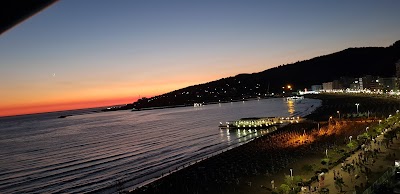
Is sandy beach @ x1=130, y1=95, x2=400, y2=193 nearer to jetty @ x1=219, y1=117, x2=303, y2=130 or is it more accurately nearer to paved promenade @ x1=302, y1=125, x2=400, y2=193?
paved promenade @ x1=302, y1=125, x2=400, y2=193

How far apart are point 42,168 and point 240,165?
73.5 feet

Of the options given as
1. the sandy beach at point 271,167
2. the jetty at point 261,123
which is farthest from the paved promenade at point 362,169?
the jetty at point 261,123

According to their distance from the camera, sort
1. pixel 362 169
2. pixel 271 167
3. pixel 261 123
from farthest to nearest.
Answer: pixel 261 123, pixel 271 167, pixel 362 169

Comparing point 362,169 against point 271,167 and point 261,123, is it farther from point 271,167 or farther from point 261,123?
point 261,123

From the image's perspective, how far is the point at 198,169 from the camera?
2939cm

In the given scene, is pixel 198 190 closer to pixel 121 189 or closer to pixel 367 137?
pixel 121 189

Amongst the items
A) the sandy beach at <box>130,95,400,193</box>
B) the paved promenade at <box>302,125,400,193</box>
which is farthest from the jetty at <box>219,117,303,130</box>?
the paved promenade at <box>302,125,400,193</box>

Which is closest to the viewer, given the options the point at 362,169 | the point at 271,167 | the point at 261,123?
the point at 362,169

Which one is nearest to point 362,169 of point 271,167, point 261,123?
point 271,167

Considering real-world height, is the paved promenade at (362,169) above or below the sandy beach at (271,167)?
above

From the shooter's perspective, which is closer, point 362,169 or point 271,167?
point 362,169

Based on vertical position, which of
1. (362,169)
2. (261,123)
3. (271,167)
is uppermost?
(261,123)

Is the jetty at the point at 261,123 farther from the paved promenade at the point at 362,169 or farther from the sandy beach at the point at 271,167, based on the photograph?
the paved promenade at the point at 362,169

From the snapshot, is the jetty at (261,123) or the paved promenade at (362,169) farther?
the jetty at (261,123)
